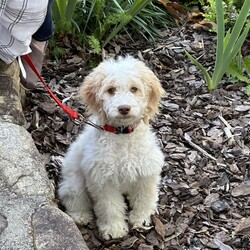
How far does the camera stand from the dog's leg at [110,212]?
11.4 feet

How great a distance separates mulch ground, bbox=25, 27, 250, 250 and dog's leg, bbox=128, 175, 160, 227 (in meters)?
0.07

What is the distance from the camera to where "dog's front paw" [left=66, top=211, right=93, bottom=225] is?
146 inches

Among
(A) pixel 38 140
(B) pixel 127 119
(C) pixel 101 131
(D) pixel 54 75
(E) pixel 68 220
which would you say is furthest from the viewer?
(D) pixel 54 75

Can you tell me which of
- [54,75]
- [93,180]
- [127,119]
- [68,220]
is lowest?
[54,75]

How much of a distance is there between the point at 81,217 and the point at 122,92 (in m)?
0.93

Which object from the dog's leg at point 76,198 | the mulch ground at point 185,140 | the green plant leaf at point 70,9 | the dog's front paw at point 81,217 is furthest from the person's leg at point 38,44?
the dog's front paw at point 81,217

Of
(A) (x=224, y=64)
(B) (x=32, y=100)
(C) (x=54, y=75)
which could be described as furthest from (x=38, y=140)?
(A) (x=224, y=64)

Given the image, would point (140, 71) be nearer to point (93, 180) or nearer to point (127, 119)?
point (127, 119)

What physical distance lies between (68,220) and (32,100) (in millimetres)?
1784

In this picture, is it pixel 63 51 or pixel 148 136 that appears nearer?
pixel 148 136

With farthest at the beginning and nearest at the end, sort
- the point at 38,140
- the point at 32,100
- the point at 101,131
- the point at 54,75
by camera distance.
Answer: the point at 54,75 → the point at 32,100 → the point at 38,140 → the point at 101,131

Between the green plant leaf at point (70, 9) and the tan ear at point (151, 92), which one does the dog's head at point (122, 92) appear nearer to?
the tan ear at point (151, 92)

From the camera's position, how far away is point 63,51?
4930 millimetres

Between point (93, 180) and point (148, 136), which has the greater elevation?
point (148, 136)
